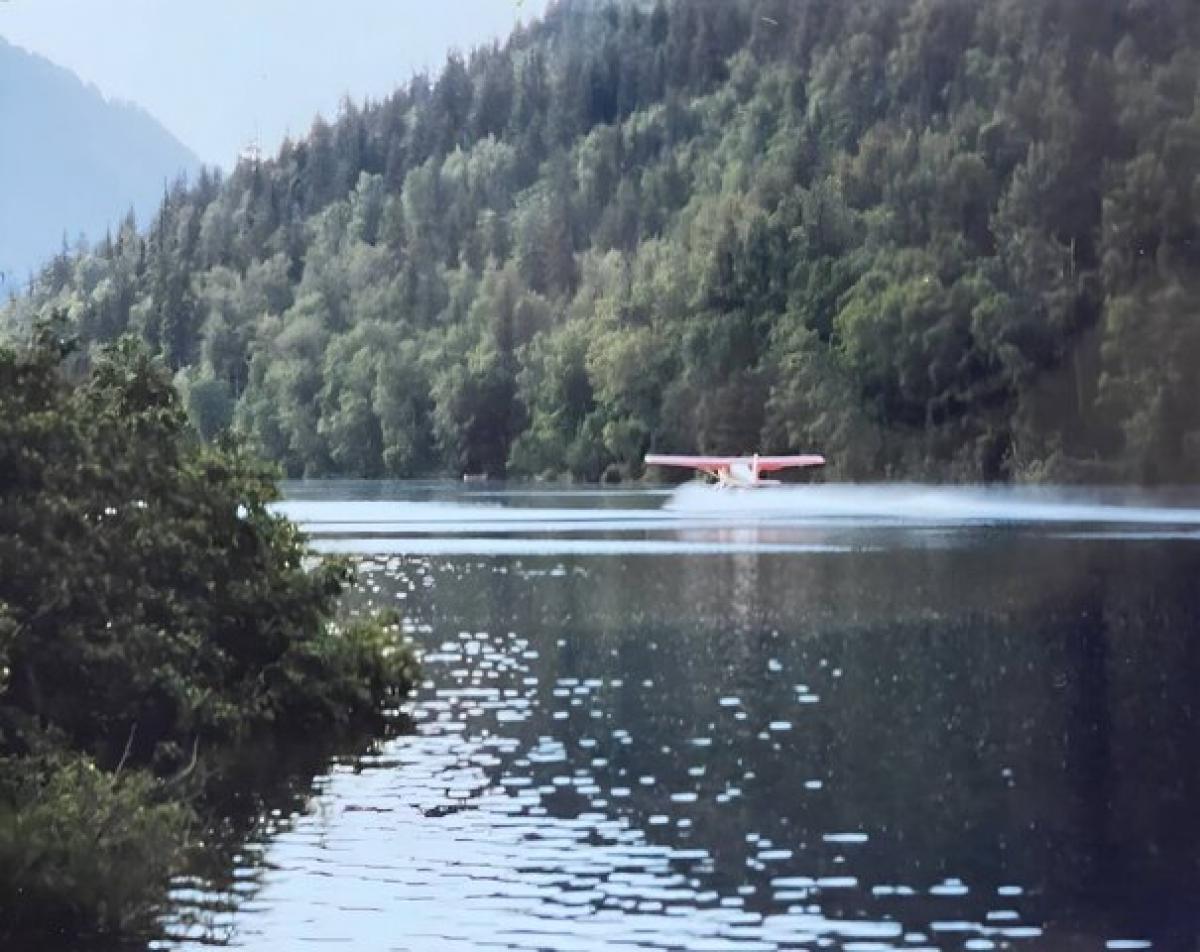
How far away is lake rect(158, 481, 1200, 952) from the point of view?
2092 cm

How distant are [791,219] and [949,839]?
131 metres

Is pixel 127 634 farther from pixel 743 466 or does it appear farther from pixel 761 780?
pixel 743 466

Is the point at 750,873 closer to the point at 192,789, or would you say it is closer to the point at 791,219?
the point at 192,789

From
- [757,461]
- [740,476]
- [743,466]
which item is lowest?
[740,476]

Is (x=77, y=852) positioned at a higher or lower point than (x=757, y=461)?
lower

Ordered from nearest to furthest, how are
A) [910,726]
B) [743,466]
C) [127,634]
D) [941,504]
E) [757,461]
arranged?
[127,634], [910,726], [941,504], [757,461], [743,466]

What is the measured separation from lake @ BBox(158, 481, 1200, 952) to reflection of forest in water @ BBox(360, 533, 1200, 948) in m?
0.08

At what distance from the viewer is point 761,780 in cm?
2848

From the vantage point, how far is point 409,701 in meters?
37.3

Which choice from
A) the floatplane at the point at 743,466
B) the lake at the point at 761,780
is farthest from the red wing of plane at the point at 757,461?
the lake at the point at 761,780

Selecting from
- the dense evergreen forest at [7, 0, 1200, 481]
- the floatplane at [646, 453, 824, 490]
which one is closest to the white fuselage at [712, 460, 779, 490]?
the floatplane at [646, 453, 824, 490]

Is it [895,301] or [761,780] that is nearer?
[761,780]

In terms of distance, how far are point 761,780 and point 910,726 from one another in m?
5.36

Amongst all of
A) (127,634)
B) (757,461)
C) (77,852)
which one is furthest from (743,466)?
(77,852)
